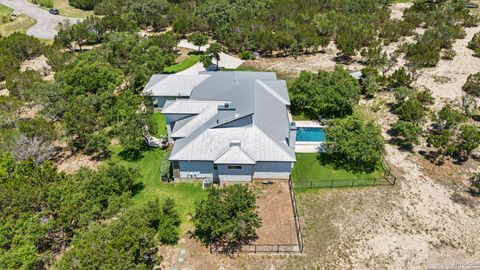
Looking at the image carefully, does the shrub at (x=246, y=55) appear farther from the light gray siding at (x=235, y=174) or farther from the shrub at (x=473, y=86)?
the shrub at (x=473, y=86)

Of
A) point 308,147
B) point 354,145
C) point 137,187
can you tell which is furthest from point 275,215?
point 137,187

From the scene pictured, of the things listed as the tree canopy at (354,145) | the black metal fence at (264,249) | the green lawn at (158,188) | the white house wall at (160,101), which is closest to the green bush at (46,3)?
the white house wall at (160,101)

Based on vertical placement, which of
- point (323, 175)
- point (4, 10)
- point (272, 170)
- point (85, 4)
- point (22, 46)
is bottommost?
point (323, 175)

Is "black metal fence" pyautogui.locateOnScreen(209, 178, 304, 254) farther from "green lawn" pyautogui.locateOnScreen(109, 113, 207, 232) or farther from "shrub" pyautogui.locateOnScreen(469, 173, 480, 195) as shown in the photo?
"shrub" pyautogui.locateOnScreen(469, 173, 480, 195)

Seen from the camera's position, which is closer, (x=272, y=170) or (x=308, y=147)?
(x=272, y=170)

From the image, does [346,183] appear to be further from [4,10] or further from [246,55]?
[4,10]

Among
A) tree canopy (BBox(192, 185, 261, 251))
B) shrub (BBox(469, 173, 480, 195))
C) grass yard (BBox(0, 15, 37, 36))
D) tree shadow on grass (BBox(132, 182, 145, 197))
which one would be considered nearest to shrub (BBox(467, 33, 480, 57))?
shrub (BBox(469, 173, 480, 195))
